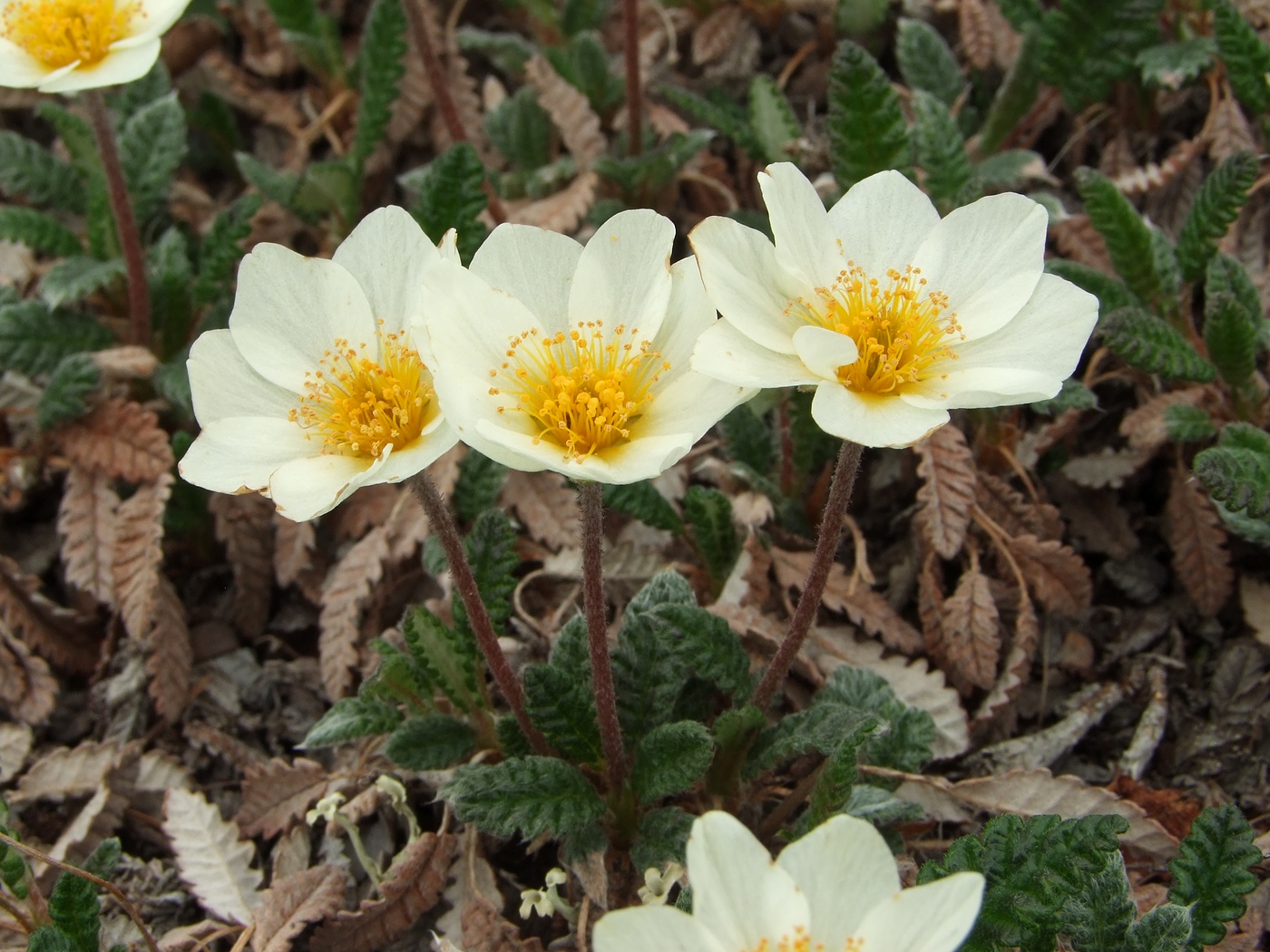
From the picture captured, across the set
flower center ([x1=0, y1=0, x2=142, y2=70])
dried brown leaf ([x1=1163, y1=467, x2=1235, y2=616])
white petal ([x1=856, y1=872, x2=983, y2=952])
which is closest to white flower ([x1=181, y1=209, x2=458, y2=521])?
white petal ([x1=856, y1=872, x2=983, y2=952])

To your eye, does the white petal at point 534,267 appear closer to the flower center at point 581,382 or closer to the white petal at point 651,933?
the flower center at point 581,382

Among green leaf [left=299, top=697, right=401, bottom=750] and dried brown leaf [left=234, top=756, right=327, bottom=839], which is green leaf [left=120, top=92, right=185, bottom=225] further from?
green leaf [left=299, top=697, right=401, bottom=750]

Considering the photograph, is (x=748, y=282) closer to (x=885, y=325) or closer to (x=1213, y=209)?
(x=885, y=325)

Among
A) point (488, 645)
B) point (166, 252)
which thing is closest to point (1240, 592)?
point (488, 645)

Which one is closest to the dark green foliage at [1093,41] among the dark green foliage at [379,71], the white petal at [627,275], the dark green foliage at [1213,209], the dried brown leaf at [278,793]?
the dark green foliage at [1213,209]

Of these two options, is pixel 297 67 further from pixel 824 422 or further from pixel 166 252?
pixel 824 422

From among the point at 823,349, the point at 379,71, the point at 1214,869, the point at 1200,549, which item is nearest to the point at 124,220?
the point at 379,71

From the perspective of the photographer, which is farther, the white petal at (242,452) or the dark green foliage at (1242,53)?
the dark green foliage at (1242,53)
